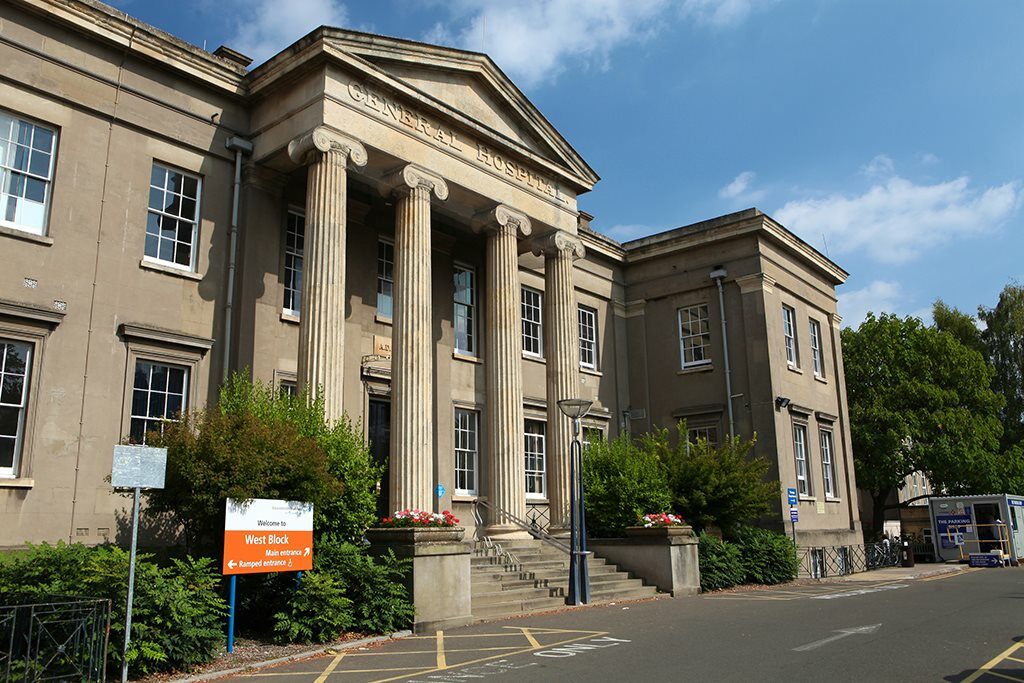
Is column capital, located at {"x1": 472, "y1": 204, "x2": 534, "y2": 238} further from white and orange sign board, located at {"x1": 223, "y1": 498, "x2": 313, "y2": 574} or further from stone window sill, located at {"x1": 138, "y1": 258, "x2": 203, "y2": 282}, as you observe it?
white and orange sign board, located at {"x1": 223, "y1": 498, "x2": 313, "y2": 574}

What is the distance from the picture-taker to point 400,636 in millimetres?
12648

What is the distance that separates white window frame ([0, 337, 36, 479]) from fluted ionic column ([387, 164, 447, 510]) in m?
6.46

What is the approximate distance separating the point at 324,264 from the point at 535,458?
9.90 meters

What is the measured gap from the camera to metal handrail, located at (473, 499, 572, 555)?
19031 millimetres

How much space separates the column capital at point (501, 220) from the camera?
20781 millimetres

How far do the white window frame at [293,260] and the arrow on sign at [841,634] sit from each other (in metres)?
12.0

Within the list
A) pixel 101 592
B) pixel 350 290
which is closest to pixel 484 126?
pixel 350 290

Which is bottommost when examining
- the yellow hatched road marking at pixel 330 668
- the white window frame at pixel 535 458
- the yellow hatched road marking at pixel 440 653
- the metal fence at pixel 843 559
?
the yellow hatched road marking at pixel 330 668

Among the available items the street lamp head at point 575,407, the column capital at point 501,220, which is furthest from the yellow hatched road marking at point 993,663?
the column capital at point 501,220

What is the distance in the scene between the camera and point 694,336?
1110 inches

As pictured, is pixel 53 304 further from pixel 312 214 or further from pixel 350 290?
pixel 350 290

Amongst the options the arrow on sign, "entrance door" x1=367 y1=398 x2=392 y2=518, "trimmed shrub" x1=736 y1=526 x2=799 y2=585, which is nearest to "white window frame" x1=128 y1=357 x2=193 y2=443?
"entrance door" x1=367 y1=398 x2=392 y2=518

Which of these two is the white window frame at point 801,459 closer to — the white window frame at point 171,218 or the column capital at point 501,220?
the column capital at point 501,220

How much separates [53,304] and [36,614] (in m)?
7.43
